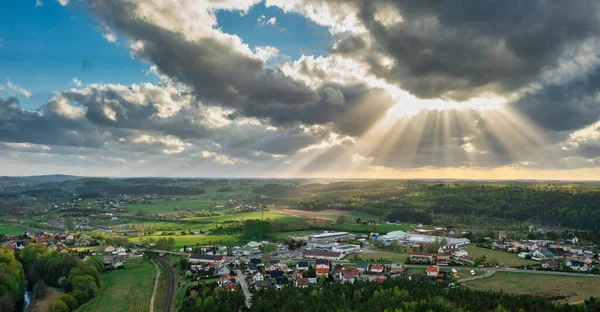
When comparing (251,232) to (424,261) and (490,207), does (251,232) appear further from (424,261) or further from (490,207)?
(490,207)

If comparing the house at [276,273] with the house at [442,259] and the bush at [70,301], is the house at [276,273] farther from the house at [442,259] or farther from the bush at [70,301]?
the house at [442,259]

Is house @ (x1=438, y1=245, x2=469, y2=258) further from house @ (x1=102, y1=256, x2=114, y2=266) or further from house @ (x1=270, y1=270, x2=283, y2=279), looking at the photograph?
house @ (x1=102, y1=256, x2=114, y2=266)

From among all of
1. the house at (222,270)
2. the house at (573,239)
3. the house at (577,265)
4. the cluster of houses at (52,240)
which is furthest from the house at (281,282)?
the house at (573,239)

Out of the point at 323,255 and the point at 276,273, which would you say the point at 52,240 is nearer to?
the point at 276,273

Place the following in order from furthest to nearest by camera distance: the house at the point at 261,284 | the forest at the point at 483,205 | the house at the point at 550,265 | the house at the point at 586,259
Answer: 1. the forest at the point at 483,205
2. the house at the point at 586,259
3. the house at the point at 550,265
4. the house at the point at 261,284

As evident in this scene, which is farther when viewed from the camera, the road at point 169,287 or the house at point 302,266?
the house at point 302,266

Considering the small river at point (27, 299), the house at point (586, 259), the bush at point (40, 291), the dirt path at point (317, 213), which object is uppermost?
the dirt path at point (317, 213)

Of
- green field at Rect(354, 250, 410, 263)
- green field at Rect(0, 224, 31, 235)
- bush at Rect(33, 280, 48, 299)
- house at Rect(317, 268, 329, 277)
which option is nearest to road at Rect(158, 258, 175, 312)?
bush at Rect(33, 280, 48, 299)
